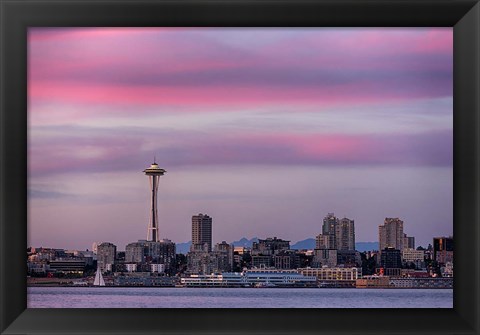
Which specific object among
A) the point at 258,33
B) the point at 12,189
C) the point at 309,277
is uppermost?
the point at 258,33

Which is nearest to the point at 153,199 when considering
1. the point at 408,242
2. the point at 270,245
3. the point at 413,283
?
the point at 270,245

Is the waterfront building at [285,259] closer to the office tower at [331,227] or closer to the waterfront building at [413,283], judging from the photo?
the office tower at [331,227]

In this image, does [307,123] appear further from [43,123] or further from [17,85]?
[17,85]

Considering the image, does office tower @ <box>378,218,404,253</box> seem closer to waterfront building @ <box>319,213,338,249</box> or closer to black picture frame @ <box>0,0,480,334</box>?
waterfront building @ <box>319,213,338,249</box>

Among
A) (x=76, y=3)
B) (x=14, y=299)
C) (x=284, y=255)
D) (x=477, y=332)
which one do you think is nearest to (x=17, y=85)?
(x=76, y=3)

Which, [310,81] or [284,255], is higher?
[310,81]

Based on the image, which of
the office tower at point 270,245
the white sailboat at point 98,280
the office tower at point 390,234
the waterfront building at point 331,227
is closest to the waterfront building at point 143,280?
the white sailboat at point 98,280
